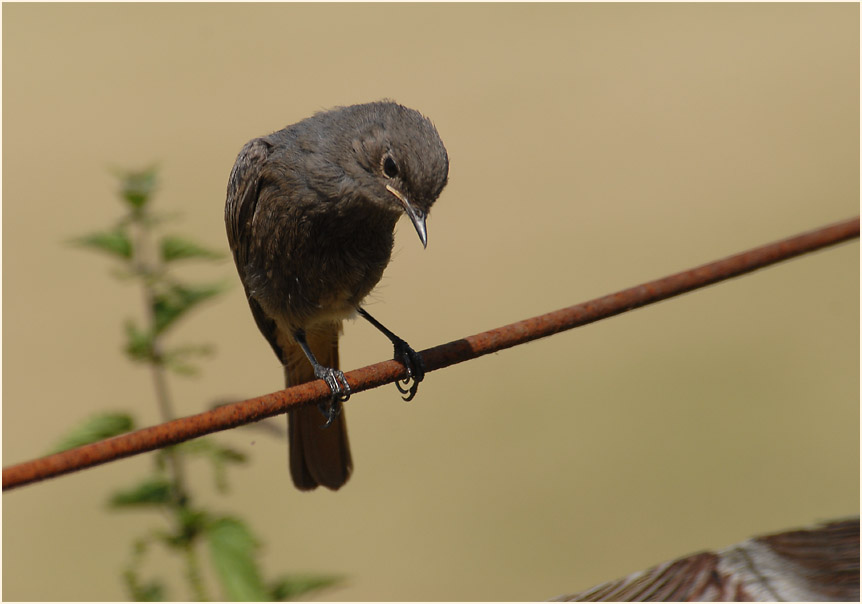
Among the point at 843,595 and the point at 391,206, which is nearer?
the point at 843,595

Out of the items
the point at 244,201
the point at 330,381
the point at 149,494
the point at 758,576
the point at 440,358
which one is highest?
the point at 244,201

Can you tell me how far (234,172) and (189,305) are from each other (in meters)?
1.13

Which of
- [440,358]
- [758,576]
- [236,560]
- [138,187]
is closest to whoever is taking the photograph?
[758,576]

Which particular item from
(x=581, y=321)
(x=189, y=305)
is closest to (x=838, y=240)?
(x=581, y=321)

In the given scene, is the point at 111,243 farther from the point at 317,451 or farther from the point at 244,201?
the point at 317,451

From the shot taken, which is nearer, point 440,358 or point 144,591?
point 440,358

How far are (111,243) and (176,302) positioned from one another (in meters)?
0.32

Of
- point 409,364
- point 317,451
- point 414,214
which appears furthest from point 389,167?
point 317,451

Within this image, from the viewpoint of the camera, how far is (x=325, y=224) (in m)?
3.79

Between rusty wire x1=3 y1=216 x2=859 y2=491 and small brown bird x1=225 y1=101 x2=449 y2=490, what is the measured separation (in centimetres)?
Result: 93

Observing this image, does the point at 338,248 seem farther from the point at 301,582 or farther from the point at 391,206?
the point at 301,582

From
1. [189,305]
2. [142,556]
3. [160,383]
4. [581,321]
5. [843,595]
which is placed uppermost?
[189,305]

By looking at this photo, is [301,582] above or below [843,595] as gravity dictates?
above

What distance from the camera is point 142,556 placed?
3.01m
